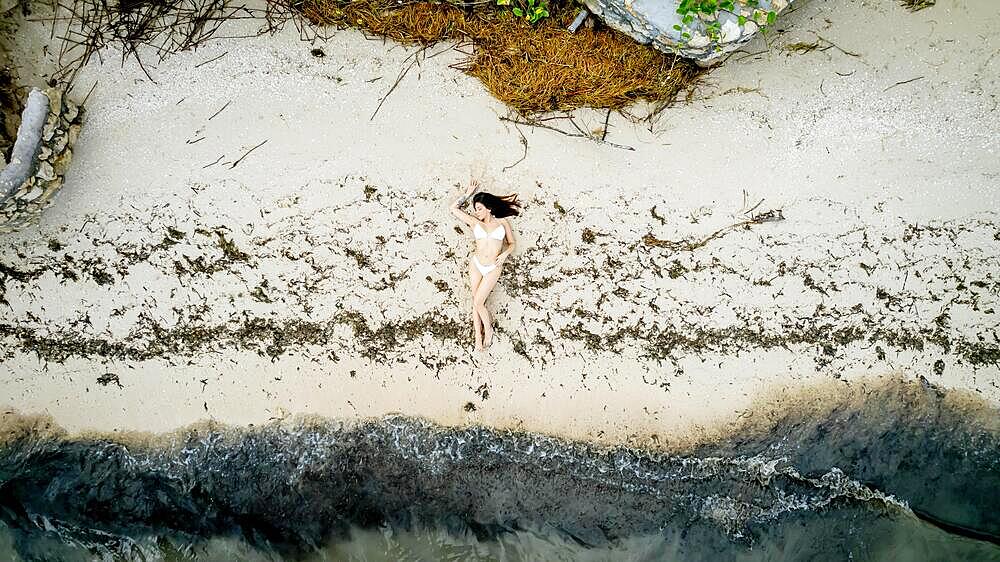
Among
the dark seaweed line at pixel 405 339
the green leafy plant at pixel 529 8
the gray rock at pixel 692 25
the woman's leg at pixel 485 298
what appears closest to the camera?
the gray rock at pixel 692 25

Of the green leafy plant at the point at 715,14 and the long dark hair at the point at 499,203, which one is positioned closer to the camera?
the green leafy plant at the point at 715,14

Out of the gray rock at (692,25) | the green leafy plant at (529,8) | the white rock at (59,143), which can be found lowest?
the white rock at (59,143)

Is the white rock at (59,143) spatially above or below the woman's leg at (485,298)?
above

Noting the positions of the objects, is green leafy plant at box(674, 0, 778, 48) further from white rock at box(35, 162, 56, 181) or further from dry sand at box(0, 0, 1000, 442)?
white rock at box(35, 162, 56, 181)

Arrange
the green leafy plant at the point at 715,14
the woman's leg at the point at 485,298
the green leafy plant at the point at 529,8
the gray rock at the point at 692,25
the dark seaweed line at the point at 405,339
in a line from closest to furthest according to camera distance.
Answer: the green leafy plant at the point at 715,14 < the gray rock at the point at 692,25 < the green leafy plant at the point at 529,8 < the woman's leg at the point at 485,298 < the dark seaweed line at the point at 405,339

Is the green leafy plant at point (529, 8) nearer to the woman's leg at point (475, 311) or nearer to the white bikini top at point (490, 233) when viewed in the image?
the white bikini top at point (490, 233)

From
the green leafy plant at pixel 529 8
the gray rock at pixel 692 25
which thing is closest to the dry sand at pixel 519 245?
the gray rock at pixel 692 25

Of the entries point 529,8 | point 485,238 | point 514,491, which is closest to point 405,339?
point 485,238

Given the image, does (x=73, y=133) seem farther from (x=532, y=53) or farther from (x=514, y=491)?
(x=514, y=491)
